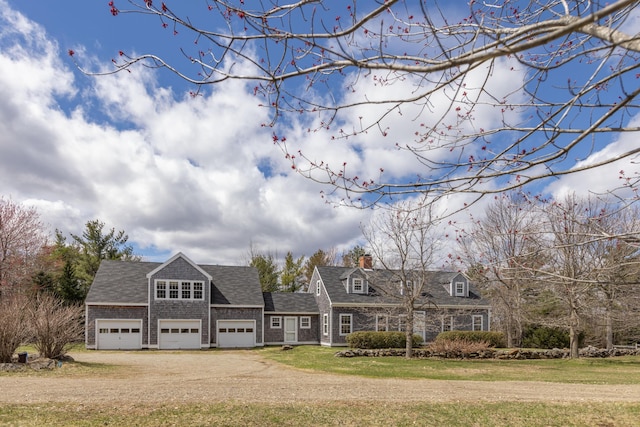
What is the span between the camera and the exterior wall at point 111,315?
90.7 ft

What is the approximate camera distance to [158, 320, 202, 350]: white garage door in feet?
95.6

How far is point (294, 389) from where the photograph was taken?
12336mm

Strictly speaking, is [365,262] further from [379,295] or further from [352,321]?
[352,321]

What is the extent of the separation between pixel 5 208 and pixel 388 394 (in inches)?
1324

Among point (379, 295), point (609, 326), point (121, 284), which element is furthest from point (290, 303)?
point (609, 326)

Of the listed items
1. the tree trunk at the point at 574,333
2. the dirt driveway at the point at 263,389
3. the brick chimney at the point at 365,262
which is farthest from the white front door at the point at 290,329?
the tree trunk at the point at 574,333

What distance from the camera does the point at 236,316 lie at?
1225 inches

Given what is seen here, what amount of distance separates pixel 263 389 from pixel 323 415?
3.78 meters

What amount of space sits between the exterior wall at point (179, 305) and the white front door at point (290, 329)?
558 cm

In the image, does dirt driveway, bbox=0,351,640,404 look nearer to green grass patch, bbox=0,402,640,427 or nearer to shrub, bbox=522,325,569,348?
green grass patch, bbox=0,402,640,427

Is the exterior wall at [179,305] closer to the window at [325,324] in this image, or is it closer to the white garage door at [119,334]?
the white garage door at [119,334]

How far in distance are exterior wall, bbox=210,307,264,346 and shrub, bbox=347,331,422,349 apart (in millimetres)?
6790

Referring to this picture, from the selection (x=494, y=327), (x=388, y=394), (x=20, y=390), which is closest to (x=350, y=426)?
(x=388, y=394)

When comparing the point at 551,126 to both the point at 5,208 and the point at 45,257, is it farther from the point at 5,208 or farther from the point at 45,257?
the point at 45,257
